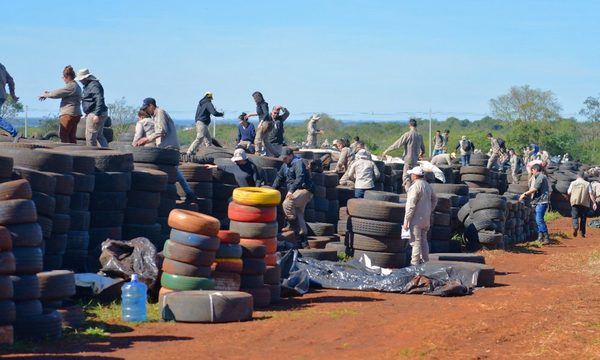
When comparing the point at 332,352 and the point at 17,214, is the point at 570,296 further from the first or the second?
the point at 17,214

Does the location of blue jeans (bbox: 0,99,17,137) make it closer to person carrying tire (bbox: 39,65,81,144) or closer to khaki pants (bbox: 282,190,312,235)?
person carrying tire (bbox: 39,65,81,144)

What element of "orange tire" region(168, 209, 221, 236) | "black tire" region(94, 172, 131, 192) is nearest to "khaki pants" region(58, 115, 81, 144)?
"black tire" region(94, 172, 131, 192)

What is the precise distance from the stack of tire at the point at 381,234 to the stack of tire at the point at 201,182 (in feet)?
9.31

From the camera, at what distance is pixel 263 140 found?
27.4m

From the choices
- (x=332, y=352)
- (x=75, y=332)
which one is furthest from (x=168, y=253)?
(x=332, y=352)

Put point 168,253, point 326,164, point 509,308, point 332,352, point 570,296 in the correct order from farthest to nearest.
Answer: point 326,164, point 570,296, point 509,308, point 168,253, point 332,352

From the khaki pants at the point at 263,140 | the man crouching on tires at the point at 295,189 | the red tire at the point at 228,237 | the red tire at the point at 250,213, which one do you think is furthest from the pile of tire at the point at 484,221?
the red tire at the point at 228,237

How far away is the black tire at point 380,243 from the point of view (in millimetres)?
19156

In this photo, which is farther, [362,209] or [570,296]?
[362,209]

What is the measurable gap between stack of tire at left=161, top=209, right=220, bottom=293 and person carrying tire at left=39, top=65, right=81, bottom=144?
23.2 feet

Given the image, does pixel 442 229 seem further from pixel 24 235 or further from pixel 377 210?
pixel 24 235

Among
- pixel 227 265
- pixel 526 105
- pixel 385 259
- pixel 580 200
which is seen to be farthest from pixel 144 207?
pixel 526 105

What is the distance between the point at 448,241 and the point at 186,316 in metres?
11.2

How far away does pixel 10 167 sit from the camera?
13188 millimetres
